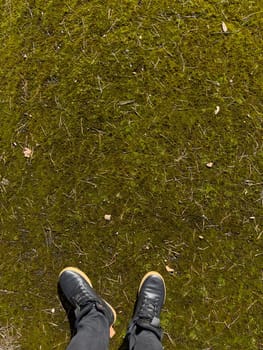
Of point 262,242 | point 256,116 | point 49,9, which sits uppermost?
point 49,9

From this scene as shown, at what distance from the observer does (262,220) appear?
3.59m

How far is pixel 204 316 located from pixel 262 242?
2.32ft

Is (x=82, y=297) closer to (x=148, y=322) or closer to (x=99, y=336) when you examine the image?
(x=99, y=336)

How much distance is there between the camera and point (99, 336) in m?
3.42

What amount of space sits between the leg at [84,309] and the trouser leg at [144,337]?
0.58 feet

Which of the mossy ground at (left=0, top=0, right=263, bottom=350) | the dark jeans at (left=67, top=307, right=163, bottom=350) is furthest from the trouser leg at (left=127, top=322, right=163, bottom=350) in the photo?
the mossy ground at (left=0, top=0, right=263, bottom=350)

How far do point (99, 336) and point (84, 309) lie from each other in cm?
25

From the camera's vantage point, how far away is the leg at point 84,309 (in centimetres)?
343

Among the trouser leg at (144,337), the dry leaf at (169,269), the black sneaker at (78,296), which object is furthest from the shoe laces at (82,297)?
the dry leaf at (169,269)

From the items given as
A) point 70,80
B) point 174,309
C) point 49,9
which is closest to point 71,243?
point 174,309

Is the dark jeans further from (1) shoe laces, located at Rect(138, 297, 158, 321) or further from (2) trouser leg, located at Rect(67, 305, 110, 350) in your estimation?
(1) shoe laces, located at Rect(138, 297, 158, 321)

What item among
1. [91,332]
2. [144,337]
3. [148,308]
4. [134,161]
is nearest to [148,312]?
[148,308]

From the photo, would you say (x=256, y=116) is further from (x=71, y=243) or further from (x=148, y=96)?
(x=71, y=243)

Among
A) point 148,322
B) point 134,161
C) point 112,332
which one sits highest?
point 134,161
